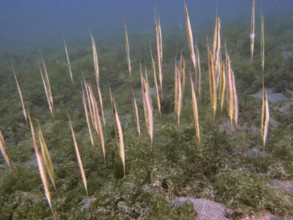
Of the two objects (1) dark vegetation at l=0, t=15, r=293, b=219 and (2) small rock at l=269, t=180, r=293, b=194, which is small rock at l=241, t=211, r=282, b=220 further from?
(2) small rock at l=269, t=180, r=293, b=194

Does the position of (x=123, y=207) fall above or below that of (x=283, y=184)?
above

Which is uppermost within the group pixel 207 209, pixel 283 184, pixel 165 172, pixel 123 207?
pixel 165 172

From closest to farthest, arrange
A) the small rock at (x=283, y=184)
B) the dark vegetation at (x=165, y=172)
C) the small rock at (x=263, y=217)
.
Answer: the small rock at (x=263, y=217) → the dark vegetation at (x=165, y=172) → the small rock at (x=283, y=184)

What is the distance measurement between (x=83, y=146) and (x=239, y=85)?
485 centimetres

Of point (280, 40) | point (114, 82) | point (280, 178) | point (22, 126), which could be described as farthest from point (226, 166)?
point (280, 40)

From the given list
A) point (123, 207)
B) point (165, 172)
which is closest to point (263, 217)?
point (165, 172)

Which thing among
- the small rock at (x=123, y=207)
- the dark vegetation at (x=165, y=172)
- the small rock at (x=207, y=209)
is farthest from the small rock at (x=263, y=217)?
the small rock at (x=123, y=207)

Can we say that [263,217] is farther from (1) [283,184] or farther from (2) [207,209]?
(1) [283,184]

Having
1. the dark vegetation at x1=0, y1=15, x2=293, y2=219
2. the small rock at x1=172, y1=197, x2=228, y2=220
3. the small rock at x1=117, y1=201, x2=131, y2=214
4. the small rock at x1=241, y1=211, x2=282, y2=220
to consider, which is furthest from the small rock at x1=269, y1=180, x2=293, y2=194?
the small rock at x1=117, y1=201, x2=131, y2=214

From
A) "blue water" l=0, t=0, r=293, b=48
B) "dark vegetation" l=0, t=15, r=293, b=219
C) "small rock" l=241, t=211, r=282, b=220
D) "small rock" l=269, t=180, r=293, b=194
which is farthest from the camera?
"blue water" l=0, t=0, r=293, b=48

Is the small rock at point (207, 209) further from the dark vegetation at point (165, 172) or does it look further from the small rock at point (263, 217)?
the small rock at point (263, 217)

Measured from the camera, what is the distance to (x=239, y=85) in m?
7.31

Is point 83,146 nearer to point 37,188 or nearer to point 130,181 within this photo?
point 37,188

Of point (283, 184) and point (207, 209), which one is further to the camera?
point (283, 184)
